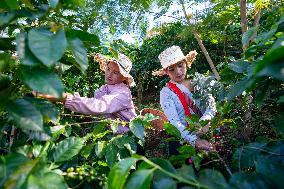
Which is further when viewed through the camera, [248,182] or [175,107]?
[175,107]

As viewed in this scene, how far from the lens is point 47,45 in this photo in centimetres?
97

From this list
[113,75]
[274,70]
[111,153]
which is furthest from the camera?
[113,75]

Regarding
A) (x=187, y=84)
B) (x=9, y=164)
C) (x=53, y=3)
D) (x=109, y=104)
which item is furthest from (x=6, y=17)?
(x=187, y=84)

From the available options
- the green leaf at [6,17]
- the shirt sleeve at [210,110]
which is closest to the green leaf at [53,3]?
the green leaf at [6,17]

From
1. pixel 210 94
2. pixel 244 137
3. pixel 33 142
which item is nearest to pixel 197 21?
pixel 210 94

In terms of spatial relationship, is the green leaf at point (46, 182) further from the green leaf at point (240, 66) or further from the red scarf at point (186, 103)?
the red scarf at point (186, 103)

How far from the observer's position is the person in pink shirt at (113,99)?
216cm

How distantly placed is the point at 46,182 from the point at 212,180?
460mm

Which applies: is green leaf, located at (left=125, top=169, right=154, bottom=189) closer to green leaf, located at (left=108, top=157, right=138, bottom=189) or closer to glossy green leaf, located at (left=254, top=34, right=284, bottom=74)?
green leaf, located at (left=108, top=157, right=138, bottom=189)

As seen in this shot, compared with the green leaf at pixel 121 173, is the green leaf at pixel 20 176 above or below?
above

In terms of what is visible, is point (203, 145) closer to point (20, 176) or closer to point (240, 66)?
point (240, 66)

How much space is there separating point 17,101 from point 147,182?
0.48 meters

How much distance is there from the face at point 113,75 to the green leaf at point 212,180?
1.99 m

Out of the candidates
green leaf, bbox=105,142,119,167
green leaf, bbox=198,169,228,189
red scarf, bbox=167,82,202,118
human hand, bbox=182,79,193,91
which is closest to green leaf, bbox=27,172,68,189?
green leaf, bbox=198,169,228,189
